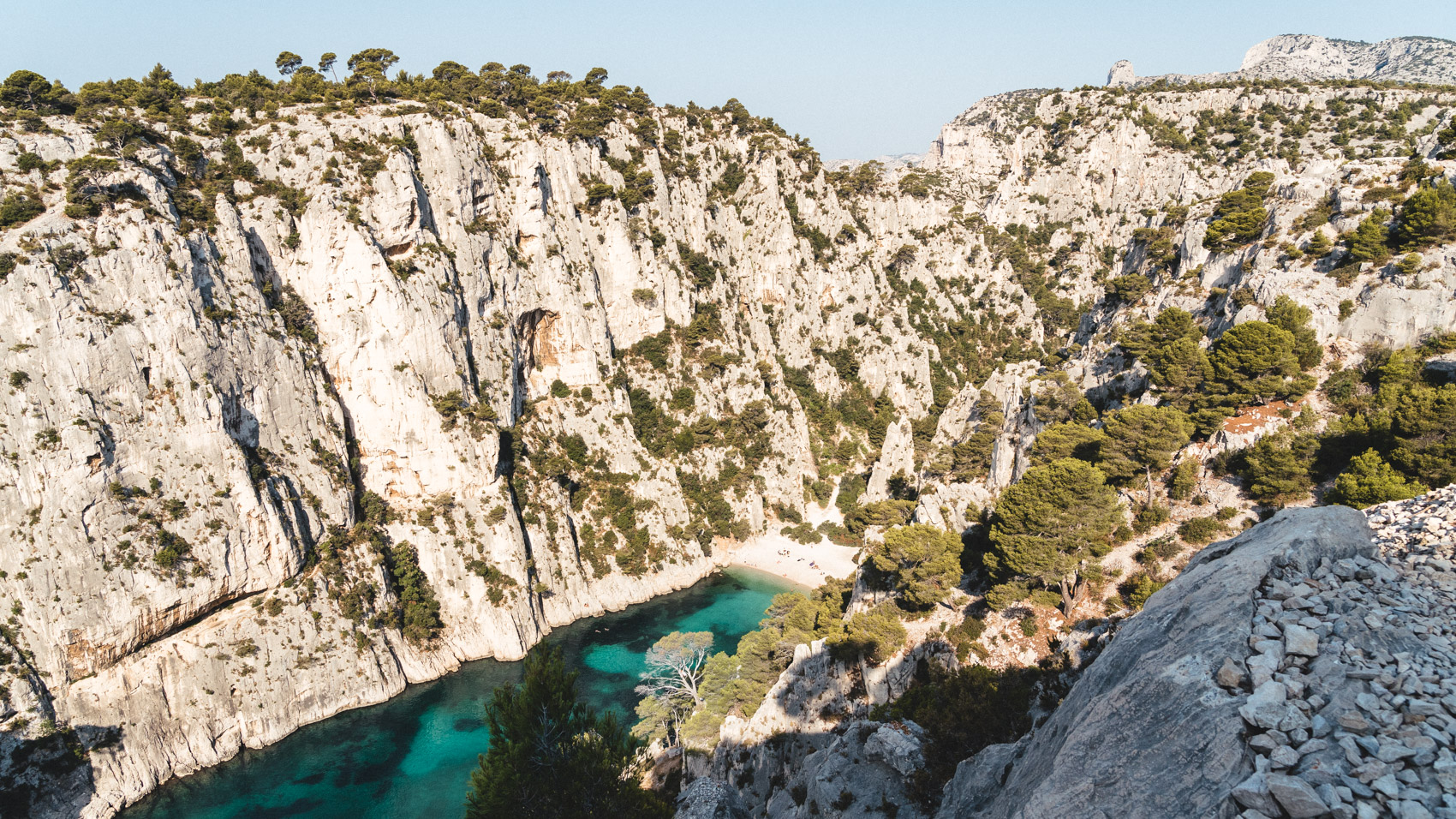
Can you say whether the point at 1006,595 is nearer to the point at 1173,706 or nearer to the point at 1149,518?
the point at 1149,518

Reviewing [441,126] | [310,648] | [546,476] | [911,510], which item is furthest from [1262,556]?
[441,126]

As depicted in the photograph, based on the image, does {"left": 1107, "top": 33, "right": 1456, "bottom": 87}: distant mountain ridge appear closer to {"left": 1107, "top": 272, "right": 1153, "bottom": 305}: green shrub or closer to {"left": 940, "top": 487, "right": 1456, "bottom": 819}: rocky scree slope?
{"left": 1107, "top": 272, "right": 1153, "bottom": 305}: green shrub

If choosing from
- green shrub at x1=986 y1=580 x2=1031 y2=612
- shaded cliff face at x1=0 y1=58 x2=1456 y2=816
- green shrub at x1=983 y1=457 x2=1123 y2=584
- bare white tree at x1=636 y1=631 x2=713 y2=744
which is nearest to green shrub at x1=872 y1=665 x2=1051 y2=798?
green shrub at x1=986 y1=580 x2=1031 y2=612

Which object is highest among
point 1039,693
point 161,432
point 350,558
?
point 161,432

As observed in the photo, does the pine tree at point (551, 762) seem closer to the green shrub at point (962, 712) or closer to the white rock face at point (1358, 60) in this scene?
the green shrub at point (962, 712)

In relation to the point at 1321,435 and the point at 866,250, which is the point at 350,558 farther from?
the point at 866,250

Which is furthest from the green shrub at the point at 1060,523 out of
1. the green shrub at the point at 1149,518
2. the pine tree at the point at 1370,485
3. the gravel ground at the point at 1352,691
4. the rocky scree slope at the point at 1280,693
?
the gravel ground at the point at 1352,691

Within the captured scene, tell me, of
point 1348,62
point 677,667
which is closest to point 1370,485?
point 677,667
